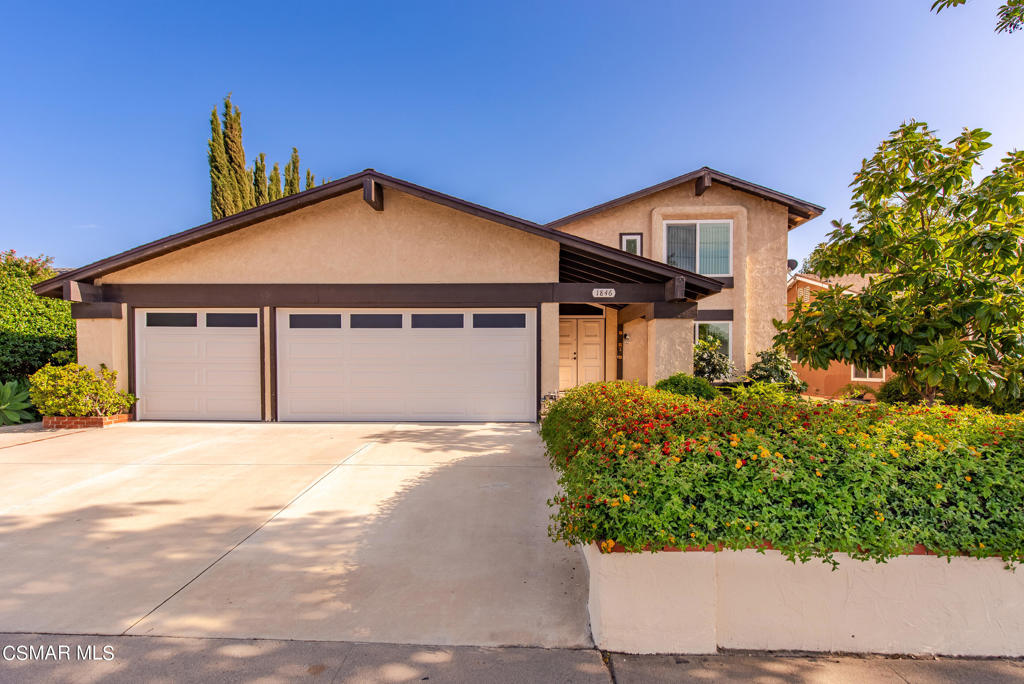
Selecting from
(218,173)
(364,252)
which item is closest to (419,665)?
(364,252)

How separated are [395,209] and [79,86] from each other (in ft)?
50.2

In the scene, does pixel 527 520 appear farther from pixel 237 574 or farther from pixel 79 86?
pixel 79 86

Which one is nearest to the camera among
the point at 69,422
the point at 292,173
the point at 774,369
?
the point at 69,422

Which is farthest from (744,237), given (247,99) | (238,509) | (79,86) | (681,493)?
(247,99)

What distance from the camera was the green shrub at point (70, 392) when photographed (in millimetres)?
8766

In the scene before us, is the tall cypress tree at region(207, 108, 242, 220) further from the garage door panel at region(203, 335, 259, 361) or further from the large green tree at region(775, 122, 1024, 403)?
the large green tree at region(775, 122, 1024, 403)

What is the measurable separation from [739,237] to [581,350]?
600 cm

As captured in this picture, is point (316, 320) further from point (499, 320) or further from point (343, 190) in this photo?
→ point (499, 320)

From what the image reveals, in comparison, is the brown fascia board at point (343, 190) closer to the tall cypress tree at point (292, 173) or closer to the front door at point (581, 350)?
the front door at point (581, 350)

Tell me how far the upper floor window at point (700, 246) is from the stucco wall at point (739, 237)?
0.19 metres

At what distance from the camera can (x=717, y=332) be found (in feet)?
45.6
